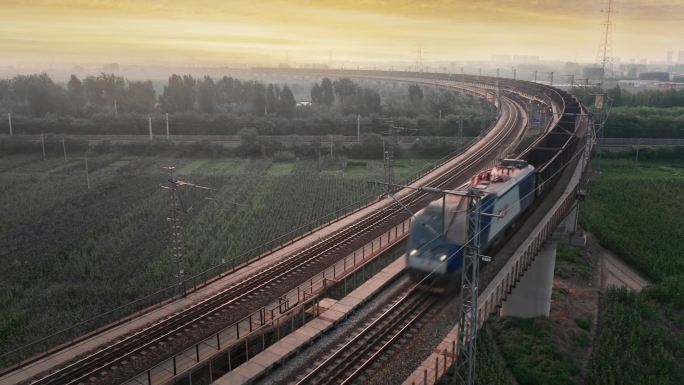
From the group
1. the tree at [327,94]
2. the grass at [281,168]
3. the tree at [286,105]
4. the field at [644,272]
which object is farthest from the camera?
the tree at [327,94]

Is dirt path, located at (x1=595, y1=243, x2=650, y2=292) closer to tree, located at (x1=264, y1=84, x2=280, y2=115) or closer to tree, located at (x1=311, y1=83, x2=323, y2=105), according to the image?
tree, located at (x1=264, y1=84, x2=280, y2=115)

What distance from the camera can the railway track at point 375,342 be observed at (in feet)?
39.0

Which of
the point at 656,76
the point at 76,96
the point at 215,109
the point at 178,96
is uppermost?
the point at 656,76

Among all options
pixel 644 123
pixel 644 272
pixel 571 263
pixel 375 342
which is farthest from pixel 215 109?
pixel 375 342

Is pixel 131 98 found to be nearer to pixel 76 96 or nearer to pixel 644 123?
pixel 76 96

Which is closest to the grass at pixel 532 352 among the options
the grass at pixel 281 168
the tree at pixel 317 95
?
the grass at pixel 281 168

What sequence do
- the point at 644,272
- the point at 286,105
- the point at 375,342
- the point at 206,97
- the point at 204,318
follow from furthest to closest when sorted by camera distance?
the point at 206,97, the point at 286,105, the point at 644,272, the point at 204,318, the point at 375,342

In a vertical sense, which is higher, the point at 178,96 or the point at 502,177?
the point at 178,96

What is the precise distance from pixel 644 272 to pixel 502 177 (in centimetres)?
1294

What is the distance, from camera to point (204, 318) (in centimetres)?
1466

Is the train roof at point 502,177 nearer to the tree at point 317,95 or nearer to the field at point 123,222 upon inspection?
the field at point 123,222

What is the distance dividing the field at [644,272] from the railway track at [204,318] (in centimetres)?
898

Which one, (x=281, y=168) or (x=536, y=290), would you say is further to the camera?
(x=281, y=168)

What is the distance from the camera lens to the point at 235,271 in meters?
18.0
